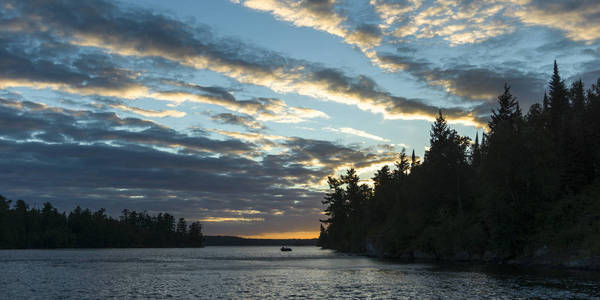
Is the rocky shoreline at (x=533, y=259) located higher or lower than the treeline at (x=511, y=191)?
lower

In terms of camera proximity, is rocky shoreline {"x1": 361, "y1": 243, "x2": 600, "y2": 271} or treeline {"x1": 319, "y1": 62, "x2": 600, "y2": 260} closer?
rocky shoreline {"x1": 361, "y1": 243, "x2": 600, "y2": 271}

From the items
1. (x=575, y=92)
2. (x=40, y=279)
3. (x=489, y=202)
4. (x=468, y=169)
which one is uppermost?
(x=575, y=92)

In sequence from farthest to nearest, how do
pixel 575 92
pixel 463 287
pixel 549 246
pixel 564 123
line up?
pixel 575 92, pixel 564 123, pixel 549 246, pixel 463 287

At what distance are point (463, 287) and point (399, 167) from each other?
114m

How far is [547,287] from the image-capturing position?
38.5m

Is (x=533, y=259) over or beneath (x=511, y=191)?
beneath

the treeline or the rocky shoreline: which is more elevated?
the treeline

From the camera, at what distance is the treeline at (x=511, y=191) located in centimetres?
6731

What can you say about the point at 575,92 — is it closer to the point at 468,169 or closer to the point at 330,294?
the point at 468,169

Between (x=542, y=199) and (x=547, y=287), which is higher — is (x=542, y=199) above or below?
above

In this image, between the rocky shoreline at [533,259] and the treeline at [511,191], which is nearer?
the rocky shoreline at [533,259]

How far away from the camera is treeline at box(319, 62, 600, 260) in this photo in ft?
221

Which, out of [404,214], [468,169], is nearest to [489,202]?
[468,169]

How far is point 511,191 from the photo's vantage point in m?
70.6
